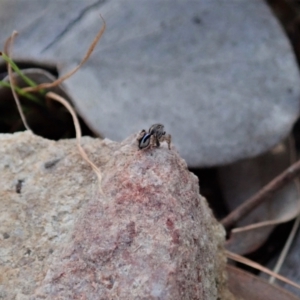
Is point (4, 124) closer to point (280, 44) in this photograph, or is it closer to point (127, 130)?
point (127, 130)

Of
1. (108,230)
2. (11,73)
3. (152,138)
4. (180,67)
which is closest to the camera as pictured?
(108,230)

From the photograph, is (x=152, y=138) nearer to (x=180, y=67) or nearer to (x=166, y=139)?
(x=166, y=139)

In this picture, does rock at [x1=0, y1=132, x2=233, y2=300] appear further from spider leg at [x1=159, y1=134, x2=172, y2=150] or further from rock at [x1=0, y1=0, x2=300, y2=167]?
rock at [x1=0, y1=0, x2=300, y2=167]

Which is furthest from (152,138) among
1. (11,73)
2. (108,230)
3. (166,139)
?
(11,73)

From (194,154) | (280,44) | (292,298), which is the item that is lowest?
(292,298)

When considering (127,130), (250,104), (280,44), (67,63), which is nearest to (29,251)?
(127,130)

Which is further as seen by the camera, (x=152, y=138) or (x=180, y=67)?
(x=180, y=67)
